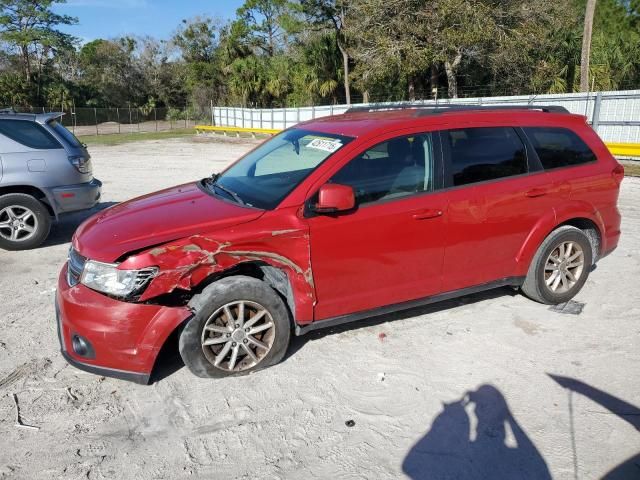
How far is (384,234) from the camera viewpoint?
373cm

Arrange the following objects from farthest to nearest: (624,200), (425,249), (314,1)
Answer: (314,1) → (624,200) → (425,249)

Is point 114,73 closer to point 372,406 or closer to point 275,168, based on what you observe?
point 275,168

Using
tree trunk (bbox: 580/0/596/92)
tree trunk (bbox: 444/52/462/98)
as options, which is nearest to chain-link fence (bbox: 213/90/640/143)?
tree trunk (bbox: 580/0/596/92)

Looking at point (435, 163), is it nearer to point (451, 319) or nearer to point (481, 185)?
point (481, 185)

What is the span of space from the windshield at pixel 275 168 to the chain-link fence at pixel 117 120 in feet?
114

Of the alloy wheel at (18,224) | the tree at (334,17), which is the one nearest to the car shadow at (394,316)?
the alloy wheel at (18,224)

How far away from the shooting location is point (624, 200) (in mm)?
9227

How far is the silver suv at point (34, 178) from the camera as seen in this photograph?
6.55 m

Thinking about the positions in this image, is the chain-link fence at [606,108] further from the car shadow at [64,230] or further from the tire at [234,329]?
the tire at [234,329]

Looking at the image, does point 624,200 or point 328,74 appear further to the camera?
point 328,74

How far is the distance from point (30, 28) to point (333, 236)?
2051 inches

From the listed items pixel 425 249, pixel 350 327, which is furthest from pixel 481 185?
pixel 350 327

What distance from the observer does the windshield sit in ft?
12.4

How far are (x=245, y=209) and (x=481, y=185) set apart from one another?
1.87 metres
